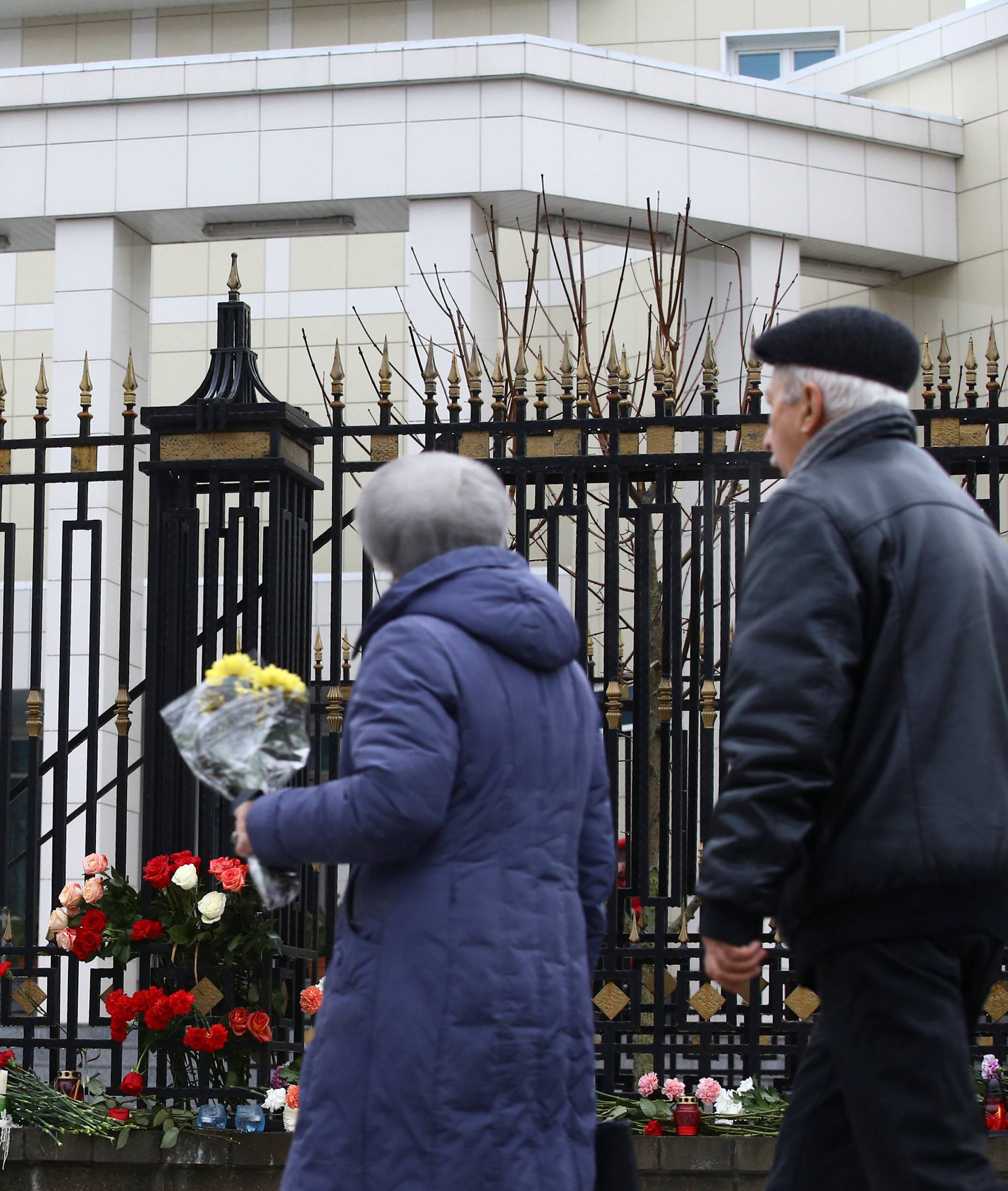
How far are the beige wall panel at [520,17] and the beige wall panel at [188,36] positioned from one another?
125 inches

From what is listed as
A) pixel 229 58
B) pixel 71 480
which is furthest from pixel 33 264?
pixel 71 480

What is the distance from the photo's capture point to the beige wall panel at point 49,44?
19.6 metres

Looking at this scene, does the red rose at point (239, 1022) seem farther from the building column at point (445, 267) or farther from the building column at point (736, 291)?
the building column at point (736, 291)

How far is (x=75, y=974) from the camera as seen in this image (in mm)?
5434

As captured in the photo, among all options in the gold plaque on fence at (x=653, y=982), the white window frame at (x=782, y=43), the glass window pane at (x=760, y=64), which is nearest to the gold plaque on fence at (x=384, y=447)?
the gold plaque on fence at (x=653, y=982)

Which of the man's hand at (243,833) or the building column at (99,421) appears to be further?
the building column at (99,421)

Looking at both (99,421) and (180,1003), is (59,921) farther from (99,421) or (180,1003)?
(99,421)

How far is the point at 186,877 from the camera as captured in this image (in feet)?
17.1

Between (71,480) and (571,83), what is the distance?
7900 millimetres

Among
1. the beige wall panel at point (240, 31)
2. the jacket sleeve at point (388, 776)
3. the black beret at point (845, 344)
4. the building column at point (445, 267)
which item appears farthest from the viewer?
the beige wall panel at point (240, 31)

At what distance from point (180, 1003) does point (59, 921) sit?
510 mm

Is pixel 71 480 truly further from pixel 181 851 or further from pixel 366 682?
pixel 366 682

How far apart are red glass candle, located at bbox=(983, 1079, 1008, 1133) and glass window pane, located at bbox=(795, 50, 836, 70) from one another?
48.5 ft

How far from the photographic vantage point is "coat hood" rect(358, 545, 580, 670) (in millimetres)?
2996
